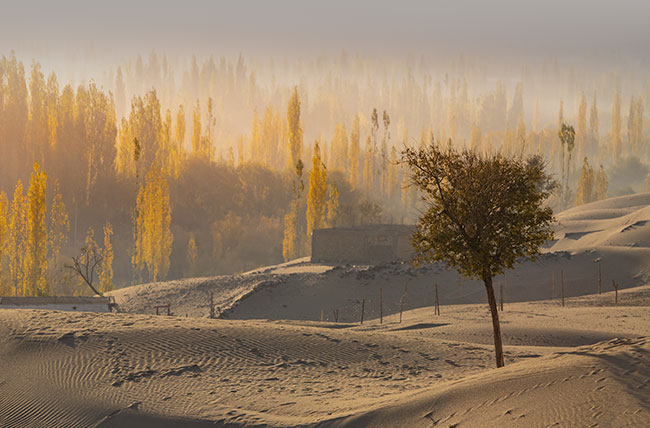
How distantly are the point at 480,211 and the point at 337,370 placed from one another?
20.2ft

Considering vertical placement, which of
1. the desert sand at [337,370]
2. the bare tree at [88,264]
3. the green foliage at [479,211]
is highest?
the green foliage at [479,211]

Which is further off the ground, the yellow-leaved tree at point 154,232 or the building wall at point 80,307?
the yellow-leaved tree at point 154,232

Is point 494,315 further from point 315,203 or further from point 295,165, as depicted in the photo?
point 295,165

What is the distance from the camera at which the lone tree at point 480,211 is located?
17891 millimetres

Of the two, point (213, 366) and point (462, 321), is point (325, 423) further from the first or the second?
point (462, 321)

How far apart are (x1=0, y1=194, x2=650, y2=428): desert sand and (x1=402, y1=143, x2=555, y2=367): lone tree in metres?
3.18

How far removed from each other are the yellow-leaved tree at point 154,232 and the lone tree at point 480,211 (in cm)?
4993

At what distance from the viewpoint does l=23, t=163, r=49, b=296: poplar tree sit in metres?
52.4

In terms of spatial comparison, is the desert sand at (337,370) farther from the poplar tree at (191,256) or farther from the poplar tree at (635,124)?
the poplar tree at (635,124)

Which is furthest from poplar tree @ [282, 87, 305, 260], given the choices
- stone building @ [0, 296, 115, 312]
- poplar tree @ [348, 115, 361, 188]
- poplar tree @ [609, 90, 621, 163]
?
poplar tree @ [609, 90, 621, 163]

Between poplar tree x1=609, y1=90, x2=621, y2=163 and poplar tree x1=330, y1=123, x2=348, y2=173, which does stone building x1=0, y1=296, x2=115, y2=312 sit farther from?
poplar tree x1=609, y1=90, x2=621, y2=163

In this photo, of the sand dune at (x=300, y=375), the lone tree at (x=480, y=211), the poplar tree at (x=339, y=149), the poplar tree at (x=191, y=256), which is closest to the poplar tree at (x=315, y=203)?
the poplar tree at (x=191, y=256)

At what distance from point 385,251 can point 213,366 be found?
37.1m

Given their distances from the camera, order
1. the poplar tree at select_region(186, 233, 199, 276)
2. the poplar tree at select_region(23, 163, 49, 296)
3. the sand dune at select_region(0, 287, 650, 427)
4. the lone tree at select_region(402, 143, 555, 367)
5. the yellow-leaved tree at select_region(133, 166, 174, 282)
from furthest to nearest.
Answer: the poplar tree at select_region(186, 233, 199, 276), the yellow-leaved tree at select_region(133, 166, 174, 282), the poplar tree at select_region(23, 163, 49, 296), the lone tree at select_region(402, 143, 555, 367), the sand dune at select_region(0, 287, 650, 427)
